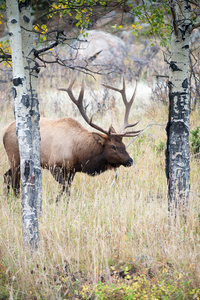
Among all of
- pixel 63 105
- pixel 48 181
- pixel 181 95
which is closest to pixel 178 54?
pixel 181 95

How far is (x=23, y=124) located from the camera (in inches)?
135

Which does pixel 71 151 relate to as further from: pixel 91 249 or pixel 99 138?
pixel 91 249

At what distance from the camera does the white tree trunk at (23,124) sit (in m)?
3.35

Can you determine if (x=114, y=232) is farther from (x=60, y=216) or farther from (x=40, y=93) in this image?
(x=40, y=93)

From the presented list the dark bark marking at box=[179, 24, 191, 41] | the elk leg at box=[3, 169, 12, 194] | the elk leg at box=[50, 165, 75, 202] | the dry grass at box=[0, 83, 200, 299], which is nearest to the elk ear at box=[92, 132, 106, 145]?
the elk leg at box=[50, 165, 75, 202]

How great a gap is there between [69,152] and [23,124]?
2.74 meters

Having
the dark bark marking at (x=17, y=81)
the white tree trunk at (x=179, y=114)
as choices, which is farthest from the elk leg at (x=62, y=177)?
the dark bark marking at (x=17, y=81)

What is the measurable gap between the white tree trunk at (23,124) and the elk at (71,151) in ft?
7.40

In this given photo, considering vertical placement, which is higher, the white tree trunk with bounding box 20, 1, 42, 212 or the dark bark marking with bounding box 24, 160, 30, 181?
the white tree trunk with bounding box 20, 1, 42, 212

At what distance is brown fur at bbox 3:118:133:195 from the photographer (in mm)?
5902

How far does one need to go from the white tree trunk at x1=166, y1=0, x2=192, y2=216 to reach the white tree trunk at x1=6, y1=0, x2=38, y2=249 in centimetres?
170

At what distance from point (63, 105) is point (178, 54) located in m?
8.06

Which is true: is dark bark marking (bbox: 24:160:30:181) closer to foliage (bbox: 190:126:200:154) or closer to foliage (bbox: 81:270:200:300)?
foliage (bbox: 81:270:200:300)

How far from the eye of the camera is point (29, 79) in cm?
408
